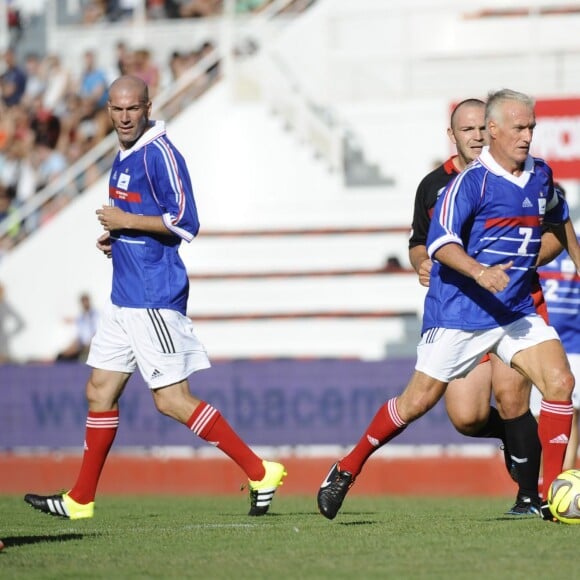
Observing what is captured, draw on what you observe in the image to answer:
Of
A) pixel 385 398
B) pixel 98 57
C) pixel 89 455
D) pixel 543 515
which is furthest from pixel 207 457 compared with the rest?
pixel 98 57

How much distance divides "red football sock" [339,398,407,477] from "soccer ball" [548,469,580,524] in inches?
37.3

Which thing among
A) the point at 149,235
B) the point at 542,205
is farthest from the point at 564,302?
the point at 149,235

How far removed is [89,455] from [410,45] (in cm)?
1370

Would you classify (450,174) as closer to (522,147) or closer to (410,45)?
(522,147)

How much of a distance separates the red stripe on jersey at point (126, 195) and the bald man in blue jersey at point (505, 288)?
190cm

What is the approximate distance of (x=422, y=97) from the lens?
849 inches

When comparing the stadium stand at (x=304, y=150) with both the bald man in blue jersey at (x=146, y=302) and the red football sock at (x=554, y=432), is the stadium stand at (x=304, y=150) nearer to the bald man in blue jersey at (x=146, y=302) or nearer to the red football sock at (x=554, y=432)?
the bald man in blue jersey at (x=146, y=302)

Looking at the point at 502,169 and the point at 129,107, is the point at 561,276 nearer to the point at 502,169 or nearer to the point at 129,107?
the point at 502,169

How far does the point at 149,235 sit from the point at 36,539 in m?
2.02

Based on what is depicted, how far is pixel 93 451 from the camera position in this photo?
8992mm

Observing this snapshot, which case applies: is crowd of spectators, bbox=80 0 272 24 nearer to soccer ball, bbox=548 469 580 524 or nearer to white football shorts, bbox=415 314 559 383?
white football shorts, bbox=415 314 559 383

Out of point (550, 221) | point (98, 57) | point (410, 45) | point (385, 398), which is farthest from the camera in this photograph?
point (98, 57)

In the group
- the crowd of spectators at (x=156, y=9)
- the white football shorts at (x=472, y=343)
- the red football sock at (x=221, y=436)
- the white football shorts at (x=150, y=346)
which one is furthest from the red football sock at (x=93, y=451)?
the crowd of spectators at (x=156, y=9)

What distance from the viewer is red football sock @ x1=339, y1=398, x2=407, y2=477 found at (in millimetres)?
8336
